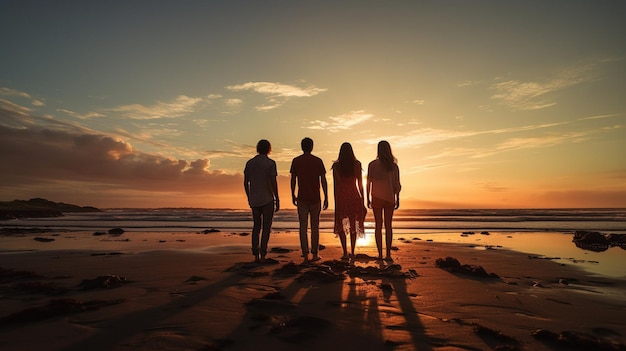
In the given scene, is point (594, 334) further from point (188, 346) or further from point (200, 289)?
point (200, 289)

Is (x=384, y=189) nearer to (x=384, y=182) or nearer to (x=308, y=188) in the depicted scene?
(x=384, y=182)

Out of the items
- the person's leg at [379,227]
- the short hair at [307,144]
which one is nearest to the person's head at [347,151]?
the short hair at [307,144]

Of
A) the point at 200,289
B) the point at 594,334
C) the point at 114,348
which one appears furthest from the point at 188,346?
the point at 594,334

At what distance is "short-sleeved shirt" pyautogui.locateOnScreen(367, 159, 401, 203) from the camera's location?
28.5 ft

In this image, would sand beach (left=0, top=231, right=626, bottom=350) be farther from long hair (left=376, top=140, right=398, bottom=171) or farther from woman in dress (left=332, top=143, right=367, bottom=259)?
long hair (left=376, top=140, right=398, bottom=171)

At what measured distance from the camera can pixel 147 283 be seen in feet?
19.2

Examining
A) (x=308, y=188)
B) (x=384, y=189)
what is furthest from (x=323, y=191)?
(x=384, y=189)

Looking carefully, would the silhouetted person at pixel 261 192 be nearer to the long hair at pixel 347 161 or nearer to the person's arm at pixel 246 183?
the person's arm at pixel 246 183

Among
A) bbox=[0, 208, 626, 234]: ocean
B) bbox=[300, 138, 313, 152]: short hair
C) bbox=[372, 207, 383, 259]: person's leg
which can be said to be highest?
bbox=[300, 138, 313, 152]: short hair

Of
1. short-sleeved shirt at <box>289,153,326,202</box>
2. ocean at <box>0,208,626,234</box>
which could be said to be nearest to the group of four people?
short-sleeved shirt at <box>289,153,326,202</box>

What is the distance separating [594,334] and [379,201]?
526 cm

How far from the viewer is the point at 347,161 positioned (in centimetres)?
885

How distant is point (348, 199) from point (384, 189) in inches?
36.7

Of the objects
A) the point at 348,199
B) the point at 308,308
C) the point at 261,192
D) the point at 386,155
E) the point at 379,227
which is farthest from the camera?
the point at 348,199
